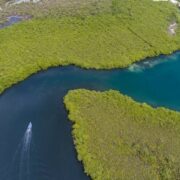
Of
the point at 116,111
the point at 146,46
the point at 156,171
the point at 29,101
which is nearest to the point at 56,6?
the point at 146,46

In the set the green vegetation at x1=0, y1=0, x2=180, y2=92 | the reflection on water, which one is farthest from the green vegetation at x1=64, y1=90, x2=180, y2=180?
the green vegetation at x1=0, y1=0, x2=180, y2=92

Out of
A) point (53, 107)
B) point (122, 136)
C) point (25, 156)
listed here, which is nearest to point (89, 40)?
point (53, 107)

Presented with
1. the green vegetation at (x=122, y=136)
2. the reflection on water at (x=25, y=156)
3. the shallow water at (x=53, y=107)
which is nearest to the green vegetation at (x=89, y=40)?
the shallow water at (x=53, y=107)

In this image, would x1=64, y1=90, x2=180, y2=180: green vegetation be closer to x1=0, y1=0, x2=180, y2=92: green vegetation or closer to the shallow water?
the shallow water

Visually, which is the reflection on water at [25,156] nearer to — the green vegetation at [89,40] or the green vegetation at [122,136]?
the green vegetation at [122,136]

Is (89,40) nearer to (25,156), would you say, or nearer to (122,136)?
(122,136)
